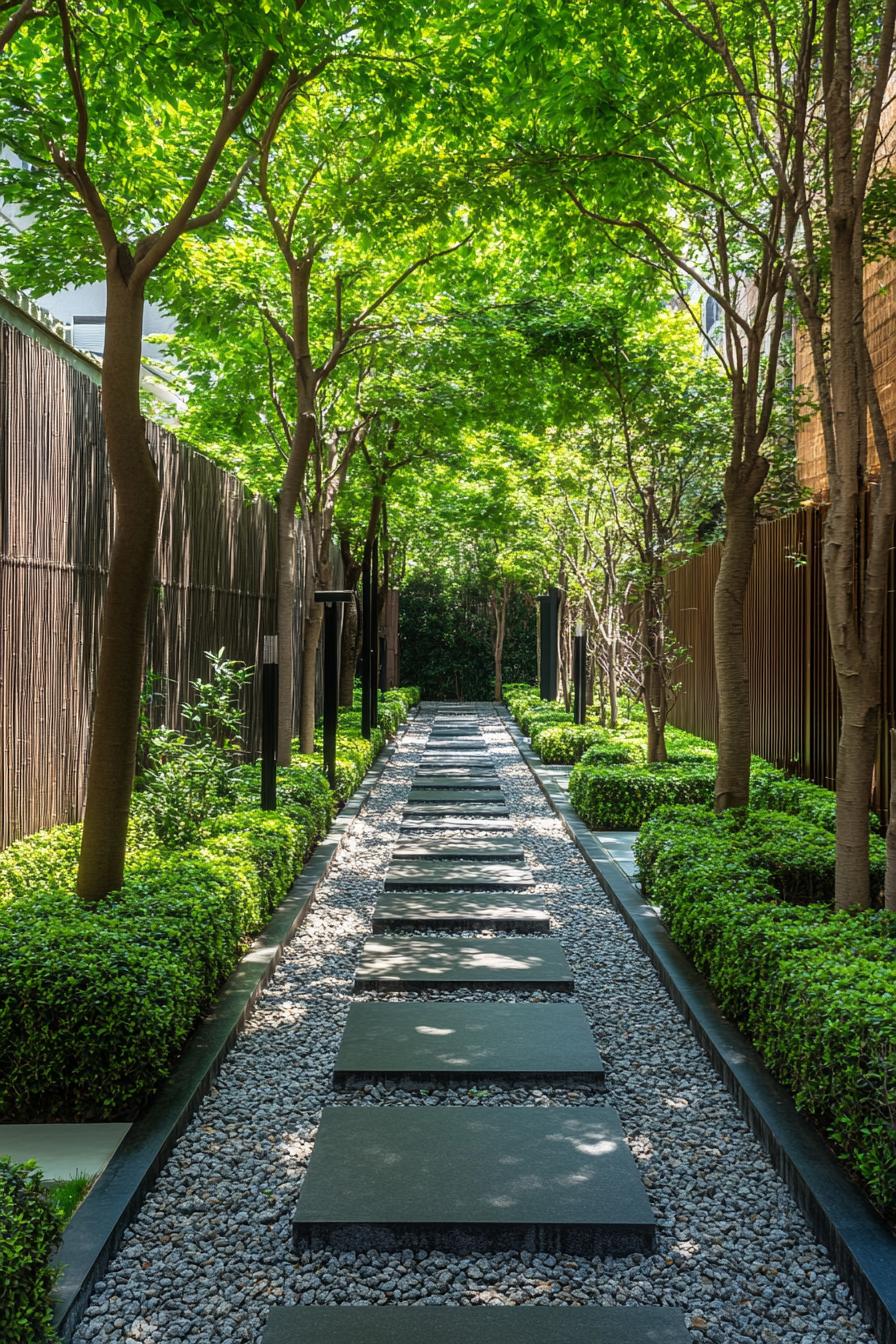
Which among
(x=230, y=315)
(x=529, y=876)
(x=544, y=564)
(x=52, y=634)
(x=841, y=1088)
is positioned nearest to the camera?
(x=841, y=1088)

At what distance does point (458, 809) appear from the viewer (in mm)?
11984

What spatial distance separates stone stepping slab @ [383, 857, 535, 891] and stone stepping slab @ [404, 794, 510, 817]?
8.67ft

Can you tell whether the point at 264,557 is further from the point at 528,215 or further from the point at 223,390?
the point at 528,215

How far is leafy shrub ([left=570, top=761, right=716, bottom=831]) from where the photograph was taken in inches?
394

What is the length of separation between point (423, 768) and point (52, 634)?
30.8ft

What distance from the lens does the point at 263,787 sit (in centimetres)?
809

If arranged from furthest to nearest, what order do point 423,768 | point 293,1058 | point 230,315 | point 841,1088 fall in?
point 423,768 → point 230,315 → point 293,1058 → point 841,1088

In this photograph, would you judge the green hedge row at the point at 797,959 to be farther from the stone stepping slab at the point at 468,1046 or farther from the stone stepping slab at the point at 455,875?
the stone stepping slab at the point at 455,875

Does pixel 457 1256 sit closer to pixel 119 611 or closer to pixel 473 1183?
pixel 473 1183

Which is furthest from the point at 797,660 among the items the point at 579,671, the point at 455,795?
the point at 579,671

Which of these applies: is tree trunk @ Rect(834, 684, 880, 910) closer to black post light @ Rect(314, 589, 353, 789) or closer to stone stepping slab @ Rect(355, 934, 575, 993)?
stone stepping slab @ Rect(355, 934, 575, 993)

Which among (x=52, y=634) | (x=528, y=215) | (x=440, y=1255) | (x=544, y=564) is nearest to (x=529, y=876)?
(x=52, y=634)

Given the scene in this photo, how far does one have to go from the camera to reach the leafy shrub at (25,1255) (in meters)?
2.56

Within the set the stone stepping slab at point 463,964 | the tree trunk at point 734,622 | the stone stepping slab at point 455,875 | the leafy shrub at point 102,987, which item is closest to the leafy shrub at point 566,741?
the stone stepping slab at point 455,875
